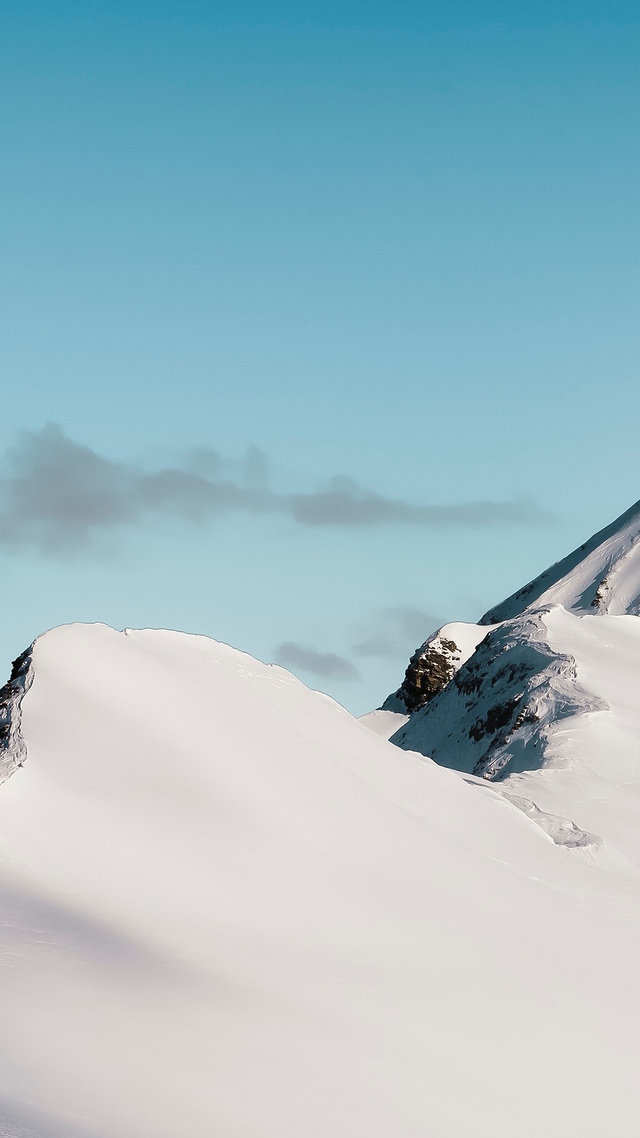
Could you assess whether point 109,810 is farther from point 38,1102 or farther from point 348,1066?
point 38,1102

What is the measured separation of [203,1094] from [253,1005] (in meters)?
1.98

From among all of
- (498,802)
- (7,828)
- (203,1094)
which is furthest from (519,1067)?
(498,802)

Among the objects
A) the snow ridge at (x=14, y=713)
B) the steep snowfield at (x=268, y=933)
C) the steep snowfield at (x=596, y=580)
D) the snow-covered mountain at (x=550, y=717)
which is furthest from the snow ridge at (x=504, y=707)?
the steep snowfield at (x=596, y=580)

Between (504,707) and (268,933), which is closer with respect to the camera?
(268,933)

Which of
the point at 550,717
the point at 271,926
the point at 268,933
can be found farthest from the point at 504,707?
the point at 268,933

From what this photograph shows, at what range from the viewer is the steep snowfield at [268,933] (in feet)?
35.8

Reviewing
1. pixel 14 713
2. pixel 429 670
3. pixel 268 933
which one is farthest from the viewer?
pixel 429 670

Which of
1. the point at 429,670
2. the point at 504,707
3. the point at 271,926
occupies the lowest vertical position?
the point at 271,926

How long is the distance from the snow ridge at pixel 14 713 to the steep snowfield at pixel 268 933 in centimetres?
13

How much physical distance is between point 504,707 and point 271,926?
26629 mm

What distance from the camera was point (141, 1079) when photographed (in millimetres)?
10492

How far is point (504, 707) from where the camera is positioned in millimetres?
40438

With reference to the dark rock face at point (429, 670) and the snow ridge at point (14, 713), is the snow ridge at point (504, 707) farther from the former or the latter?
the snow ridge at point (14, 713)

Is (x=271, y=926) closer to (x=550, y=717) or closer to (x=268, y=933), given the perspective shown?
(x=268, y=933)
